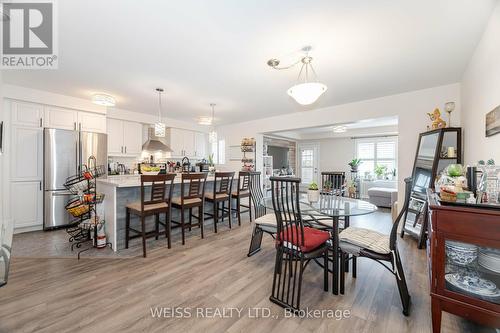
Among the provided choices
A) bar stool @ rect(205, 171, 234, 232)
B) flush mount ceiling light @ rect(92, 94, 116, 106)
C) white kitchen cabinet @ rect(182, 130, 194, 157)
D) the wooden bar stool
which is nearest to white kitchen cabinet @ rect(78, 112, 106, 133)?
flush mount ceiling light @ rect(92, 94, 116, 106)

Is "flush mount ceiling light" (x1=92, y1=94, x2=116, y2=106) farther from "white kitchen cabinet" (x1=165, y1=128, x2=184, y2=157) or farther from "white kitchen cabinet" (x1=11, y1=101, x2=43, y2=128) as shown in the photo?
"white kitchen cabinet" (x1=165, y1=128, x2=184, y2=157)

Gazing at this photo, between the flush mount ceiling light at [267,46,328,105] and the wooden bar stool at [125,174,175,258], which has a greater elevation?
the flush mount ceiling light at [267,46,328,105]

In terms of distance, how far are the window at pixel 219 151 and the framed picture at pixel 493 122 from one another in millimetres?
5672

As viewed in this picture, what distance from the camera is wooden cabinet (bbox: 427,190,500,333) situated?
1234 mm

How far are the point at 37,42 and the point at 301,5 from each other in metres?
2.71

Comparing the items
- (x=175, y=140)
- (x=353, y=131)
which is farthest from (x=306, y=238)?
(x=353, y=131)

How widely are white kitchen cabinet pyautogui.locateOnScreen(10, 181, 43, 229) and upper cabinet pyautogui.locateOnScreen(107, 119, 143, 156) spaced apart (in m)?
1.41

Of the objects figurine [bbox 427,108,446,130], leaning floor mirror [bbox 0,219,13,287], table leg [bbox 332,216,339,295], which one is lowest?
table leg [bbox 332,216,339,295]

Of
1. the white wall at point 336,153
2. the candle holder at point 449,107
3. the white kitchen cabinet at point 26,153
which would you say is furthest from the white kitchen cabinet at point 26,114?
the white wall at point 336,153

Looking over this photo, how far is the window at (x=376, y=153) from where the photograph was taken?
7008 mm

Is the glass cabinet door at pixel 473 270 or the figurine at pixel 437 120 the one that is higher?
the figurine at pixel 437 120

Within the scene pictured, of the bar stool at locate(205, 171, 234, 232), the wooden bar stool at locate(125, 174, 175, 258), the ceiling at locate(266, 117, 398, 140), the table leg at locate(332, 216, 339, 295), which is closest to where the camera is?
the table leg at locate(332, 216, 339, 295)

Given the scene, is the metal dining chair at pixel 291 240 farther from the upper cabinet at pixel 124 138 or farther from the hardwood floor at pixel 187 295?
the upper cabinet at pixel 124 138

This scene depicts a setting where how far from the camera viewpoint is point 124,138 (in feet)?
16.3
